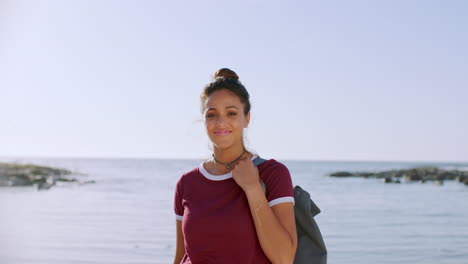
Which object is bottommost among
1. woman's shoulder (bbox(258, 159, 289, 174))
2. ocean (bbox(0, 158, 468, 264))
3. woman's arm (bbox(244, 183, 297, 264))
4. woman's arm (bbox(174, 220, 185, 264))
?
ocean (bbox(0, 158, 468, 264))

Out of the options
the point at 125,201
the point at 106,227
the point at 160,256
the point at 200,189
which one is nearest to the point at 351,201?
the point at 125,201

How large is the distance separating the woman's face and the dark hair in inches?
0.9

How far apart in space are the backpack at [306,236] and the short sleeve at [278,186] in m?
0.10

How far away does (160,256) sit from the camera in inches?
417

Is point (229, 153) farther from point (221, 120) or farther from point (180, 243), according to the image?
point (180, 243)

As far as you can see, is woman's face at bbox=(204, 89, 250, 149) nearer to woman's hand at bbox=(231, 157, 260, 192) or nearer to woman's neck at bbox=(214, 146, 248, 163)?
woman's neck at bbox=(214, 146, 248, 163)

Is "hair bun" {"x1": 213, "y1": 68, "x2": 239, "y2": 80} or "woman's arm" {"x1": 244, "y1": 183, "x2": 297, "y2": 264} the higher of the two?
"hair bun" {"x1": 213, "y1": 68, "x2": 239, "y2": 80}

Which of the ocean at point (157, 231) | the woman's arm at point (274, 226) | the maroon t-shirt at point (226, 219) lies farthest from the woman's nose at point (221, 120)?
the ocean at point (157, 231)

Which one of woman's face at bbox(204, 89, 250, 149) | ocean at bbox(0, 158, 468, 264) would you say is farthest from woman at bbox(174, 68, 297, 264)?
ocean at bbox(0, 158, 468, 264)

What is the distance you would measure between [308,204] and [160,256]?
811 cm

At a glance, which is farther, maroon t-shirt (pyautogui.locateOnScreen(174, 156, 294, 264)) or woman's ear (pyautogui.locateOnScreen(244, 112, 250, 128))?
woman's ear (pyautogui.locateOnScreen(244, 112, 250, 128))

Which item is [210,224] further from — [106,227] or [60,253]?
[106,227]

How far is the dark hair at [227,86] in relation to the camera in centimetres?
299

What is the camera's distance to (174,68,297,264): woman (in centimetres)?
273
